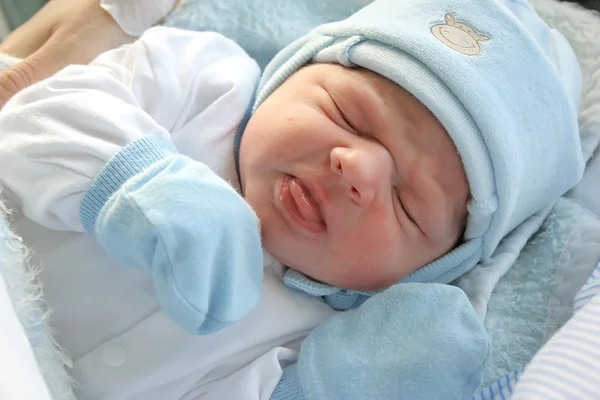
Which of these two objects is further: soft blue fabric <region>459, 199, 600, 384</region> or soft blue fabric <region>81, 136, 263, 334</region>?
soft blue fabric <region>459, 199, 600, 384</region>

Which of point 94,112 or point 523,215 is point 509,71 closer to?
point 523,215

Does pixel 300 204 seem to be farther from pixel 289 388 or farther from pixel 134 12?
pixel 134 12

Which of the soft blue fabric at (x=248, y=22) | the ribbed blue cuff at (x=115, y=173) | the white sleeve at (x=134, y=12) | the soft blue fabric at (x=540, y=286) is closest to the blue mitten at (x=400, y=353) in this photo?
the soft blue fabric at (x=540, y=286)

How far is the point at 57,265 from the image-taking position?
76 cm

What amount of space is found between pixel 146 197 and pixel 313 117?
0.25 m

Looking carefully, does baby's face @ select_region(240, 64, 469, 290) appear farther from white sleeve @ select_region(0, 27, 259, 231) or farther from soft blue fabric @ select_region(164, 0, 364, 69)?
soft blue fabric @ select_region(164, 0, 364, 69)

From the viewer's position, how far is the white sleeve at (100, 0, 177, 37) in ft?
3.66

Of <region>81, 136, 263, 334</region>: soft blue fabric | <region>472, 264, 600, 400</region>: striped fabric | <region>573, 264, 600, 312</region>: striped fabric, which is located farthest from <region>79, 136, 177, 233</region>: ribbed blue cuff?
<region>573, 264, 600, 312</region>: striped fabric

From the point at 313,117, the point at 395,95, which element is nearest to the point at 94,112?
the point at 313,117

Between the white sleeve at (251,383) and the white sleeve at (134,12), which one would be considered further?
the white sleeve at (134,12)

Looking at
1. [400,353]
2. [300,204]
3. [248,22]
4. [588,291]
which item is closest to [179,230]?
[300,204]

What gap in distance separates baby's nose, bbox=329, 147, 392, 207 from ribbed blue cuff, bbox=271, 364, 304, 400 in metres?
0.22

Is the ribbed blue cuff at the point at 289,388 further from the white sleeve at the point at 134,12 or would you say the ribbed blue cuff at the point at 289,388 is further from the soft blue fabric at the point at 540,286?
the white sleeve at the point at 134,12

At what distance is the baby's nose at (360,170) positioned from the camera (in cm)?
71
